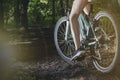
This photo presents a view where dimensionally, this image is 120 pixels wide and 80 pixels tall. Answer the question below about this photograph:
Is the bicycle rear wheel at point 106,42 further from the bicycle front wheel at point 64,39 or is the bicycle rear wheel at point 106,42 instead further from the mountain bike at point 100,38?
the bicycle front wheel at point 64,39

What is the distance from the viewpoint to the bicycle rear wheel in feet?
19.4

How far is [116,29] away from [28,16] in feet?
21.0

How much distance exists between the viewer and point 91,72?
6168 millimetres

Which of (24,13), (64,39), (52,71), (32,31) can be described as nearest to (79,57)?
(52,71)

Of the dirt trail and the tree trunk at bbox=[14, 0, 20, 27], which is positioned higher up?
the tree trunk at bbox=[14, 0, 20, 27]

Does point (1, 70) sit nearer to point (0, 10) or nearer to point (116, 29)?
point (116, 29)

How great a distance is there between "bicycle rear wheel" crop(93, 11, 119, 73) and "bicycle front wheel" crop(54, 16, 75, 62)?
0.87 metres

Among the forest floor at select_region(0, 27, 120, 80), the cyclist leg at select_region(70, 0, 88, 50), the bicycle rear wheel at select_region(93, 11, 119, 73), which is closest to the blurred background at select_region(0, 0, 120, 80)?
the forest floor at select_region(0, 27, 120, 80)

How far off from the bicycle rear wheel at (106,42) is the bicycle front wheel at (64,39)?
0.87 metres

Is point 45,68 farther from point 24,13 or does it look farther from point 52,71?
point 24,13

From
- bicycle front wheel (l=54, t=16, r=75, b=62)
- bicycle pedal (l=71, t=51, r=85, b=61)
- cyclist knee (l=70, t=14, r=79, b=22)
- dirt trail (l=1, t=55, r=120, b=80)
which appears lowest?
dirt trail (l=1, t=55, r=120, b=80)

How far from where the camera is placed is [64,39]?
23.6 ft

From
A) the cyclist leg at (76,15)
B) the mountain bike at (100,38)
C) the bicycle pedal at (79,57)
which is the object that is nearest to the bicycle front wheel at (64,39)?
the mountain bike at (100,38)

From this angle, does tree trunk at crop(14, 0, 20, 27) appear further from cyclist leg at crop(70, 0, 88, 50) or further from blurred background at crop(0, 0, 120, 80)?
cyclist leg at crop(70, 0, 88, 50)
